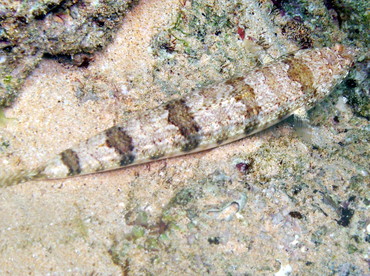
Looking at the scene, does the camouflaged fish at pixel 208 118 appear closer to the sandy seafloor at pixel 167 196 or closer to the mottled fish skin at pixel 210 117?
the mottled fish skin at pixel 210 117

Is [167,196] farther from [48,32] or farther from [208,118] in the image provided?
[48,32]

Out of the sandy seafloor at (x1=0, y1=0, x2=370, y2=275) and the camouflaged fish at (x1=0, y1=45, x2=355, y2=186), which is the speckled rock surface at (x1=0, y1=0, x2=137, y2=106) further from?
the camouflaged fish at (x1=0, y1=45, x2=355, y2=186)

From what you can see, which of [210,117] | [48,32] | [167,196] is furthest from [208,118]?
[48,32]

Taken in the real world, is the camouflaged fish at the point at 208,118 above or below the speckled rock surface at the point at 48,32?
below

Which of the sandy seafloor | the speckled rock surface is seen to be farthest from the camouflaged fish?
the speckled rock surface

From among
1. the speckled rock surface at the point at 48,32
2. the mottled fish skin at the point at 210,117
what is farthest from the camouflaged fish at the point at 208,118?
the speckled rock surface at the point at 48,32
